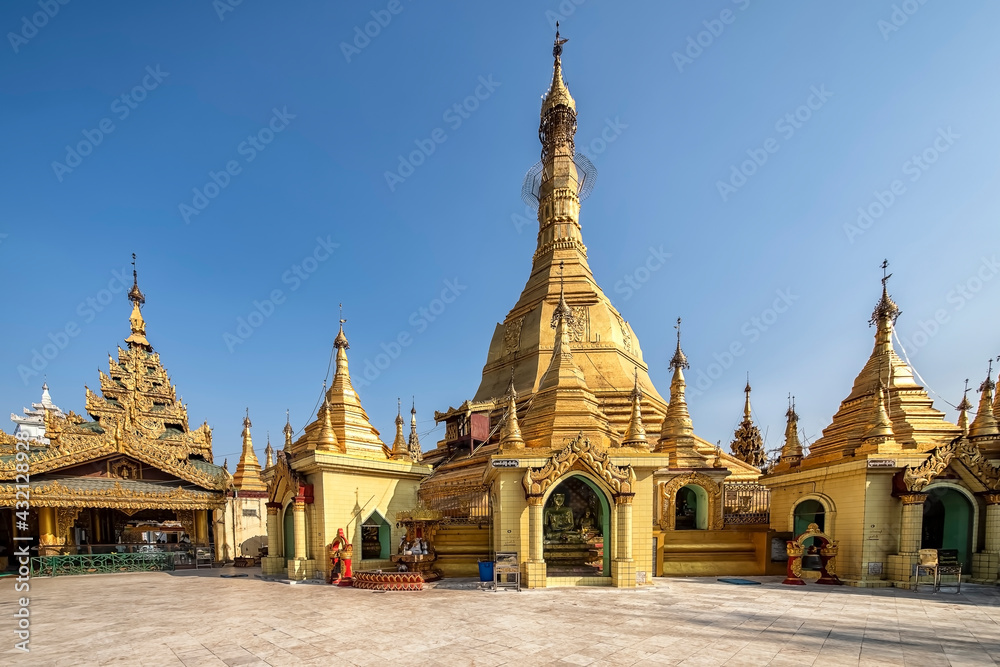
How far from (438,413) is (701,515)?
1647 cm

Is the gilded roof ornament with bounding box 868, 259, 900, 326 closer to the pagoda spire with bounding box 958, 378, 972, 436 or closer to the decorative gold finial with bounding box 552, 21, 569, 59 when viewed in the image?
the pagoda spire with bounding box 958, 378, 972, 436

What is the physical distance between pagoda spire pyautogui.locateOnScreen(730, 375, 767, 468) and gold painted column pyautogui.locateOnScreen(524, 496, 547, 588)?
23703 millimetres

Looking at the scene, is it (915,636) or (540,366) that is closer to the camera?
(915,636)

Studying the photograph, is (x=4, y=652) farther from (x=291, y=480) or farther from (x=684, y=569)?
(x=684, y=569)

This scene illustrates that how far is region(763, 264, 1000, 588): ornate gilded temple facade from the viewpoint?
13.6 metres

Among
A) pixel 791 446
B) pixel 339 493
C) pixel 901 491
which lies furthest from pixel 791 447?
pixel 339 493

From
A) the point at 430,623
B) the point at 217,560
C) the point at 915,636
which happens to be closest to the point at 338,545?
the point at 430,623

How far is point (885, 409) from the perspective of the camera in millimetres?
16516

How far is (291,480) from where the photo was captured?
1543cm

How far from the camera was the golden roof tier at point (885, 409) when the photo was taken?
1638 cm

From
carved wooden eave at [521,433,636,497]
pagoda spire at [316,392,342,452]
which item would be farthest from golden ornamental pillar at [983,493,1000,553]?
pagoda spire at [316,392,342,452]

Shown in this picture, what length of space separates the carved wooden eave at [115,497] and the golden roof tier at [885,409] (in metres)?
25.3

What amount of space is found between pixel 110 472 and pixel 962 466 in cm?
3171

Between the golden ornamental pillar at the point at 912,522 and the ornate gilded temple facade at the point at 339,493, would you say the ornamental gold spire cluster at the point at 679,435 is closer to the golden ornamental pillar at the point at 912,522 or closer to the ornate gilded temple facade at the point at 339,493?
the golden ornamental pillar at the point at 912,522
